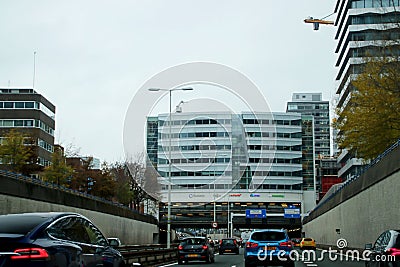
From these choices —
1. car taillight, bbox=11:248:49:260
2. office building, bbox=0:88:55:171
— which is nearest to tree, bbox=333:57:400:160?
car taillight, bbox=11:248:49:260

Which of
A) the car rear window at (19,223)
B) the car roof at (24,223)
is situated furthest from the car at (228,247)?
the car rear window at (19,223)

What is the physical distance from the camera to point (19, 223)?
8.80m

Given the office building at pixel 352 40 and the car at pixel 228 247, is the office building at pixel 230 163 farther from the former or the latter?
the car at pixel 228 247

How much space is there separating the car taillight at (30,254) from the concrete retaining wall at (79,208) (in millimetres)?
23610

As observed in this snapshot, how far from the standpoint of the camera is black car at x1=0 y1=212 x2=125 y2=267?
8.02 m

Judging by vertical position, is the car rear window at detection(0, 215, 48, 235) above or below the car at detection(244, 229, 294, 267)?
above

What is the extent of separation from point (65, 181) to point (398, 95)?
4174 cm

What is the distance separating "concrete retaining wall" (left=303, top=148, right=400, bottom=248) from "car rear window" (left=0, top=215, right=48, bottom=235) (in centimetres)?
2580

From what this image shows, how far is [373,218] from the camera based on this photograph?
39781 mm

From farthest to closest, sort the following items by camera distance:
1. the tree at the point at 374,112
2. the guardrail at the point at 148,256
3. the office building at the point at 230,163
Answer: the office building at the point at 230,163, the tree at the point at 374,112, the guardrail at the point at 148,256

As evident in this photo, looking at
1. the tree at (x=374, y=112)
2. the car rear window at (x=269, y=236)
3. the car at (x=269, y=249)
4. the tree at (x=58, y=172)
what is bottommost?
the car at (x=269, y=249)

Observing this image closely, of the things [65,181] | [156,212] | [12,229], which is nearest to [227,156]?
[156,212]

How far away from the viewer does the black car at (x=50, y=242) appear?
8.02m

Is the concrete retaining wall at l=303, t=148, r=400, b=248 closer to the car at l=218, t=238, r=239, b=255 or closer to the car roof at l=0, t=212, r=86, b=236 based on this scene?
the car at l=218, t=238, r=239, b=255
